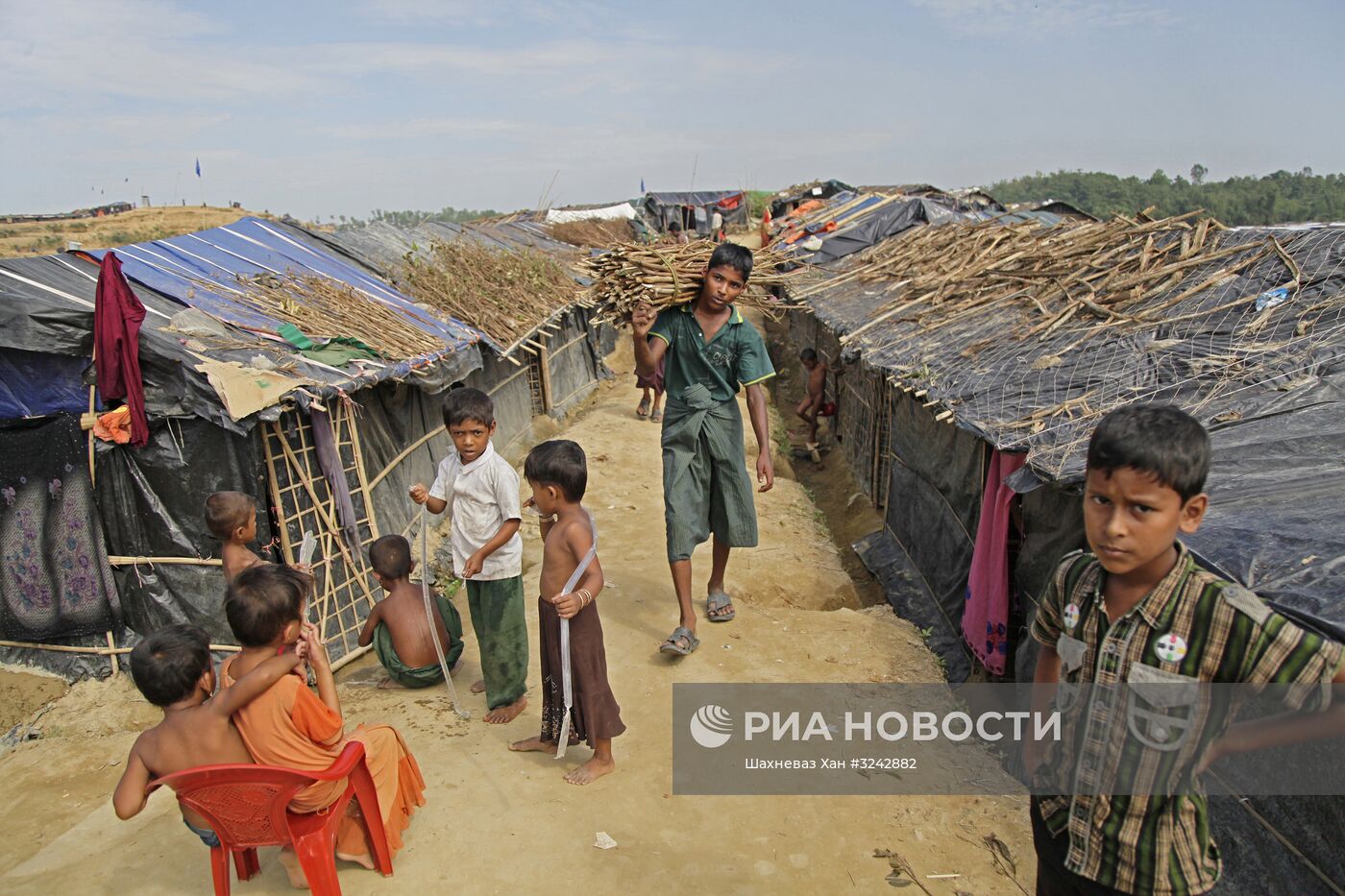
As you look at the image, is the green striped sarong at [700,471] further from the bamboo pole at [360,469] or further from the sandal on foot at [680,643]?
the bamboo pole at [360,469]

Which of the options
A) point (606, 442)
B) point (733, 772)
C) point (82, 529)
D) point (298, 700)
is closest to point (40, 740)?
point (82, 529)

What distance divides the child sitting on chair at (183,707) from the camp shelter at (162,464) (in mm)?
2724

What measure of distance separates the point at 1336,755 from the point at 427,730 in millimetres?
3612

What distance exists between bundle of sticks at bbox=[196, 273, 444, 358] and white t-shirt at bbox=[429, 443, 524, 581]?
356cm

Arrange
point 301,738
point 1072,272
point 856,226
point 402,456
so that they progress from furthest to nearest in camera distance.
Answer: point 856,226
point 402,456
point 1072,272
point 301,738

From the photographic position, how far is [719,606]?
16.4 feet

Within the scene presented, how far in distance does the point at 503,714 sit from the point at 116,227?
72.5ft

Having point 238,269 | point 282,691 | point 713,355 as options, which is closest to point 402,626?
point 282,691

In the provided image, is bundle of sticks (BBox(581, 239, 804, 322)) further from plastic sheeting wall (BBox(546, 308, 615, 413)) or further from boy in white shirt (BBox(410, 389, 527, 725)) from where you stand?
plastic sheeting wall (BBox(546, 308, 615, 413))

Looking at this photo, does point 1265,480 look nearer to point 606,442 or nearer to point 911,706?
point 911,706

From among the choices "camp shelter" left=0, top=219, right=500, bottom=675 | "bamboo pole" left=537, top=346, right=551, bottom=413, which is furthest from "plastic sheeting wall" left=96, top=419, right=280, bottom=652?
"bamboo pole" left=537, top=346, right=551, bottom=413

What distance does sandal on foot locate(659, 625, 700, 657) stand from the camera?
14.7 feet

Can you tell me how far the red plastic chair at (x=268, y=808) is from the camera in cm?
241

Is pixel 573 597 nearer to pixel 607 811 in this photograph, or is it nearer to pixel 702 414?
pixel 607 811
